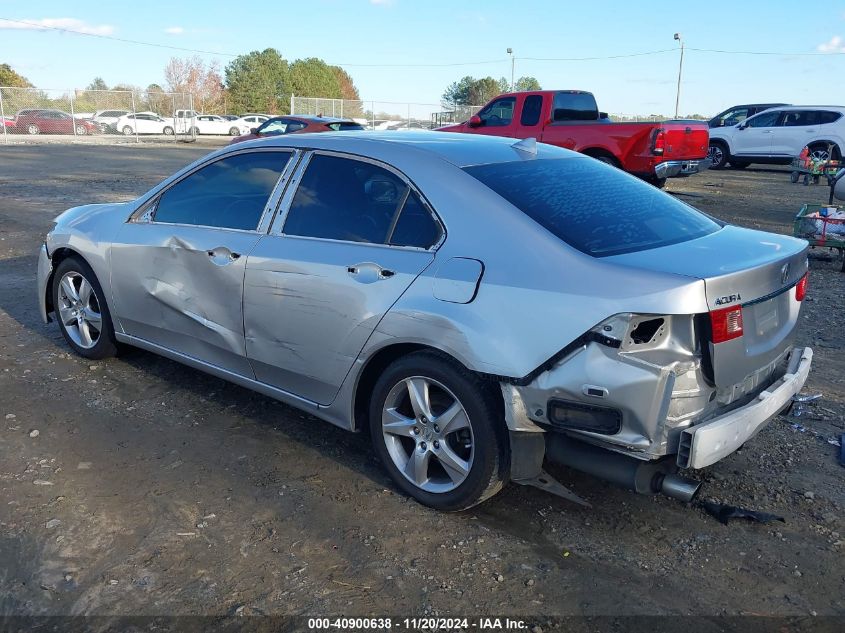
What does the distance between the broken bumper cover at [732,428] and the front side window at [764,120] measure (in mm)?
21399

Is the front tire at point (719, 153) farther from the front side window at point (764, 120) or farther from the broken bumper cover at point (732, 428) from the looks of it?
the broken bumper cover at point (732, 428)

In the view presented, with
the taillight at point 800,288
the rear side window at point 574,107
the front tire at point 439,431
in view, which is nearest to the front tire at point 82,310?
the front tire at point 439,431

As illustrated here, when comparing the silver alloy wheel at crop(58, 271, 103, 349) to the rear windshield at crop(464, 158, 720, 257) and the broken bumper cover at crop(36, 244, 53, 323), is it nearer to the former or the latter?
the broken bumper cover at crop(36, 244, 53, 323)

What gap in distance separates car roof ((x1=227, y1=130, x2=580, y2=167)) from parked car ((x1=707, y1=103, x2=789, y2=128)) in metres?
22.1

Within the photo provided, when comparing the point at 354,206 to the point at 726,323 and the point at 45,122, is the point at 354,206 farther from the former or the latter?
the point at 45,122

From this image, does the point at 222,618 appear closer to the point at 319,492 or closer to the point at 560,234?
the point at 319,492

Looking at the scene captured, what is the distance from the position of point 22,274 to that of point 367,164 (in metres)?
5.79

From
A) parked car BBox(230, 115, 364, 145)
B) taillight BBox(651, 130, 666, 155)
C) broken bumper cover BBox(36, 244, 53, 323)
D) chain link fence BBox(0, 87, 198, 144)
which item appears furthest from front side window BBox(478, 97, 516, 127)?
chain link fence BBox(0, 87, 198, 144)

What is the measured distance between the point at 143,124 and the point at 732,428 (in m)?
42.5

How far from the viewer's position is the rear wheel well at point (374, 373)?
3.19 m

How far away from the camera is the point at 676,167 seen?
13.4m

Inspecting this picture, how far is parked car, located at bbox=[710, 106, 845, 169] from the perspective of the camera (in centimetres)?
2119

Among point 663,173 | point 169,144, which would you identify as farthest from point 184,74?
point 663,173

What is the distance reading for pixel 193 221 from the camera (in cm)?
436
